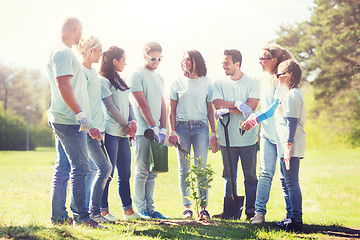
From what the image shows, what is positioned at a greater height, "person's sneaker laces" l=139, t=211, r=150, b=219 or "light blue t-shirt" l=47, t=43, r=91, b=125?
"light blue t-shirt" l=47, t=43, r=91, b=125

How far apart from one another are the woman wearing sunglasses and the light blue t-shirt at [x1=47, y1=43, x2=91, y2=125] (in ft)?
6.55

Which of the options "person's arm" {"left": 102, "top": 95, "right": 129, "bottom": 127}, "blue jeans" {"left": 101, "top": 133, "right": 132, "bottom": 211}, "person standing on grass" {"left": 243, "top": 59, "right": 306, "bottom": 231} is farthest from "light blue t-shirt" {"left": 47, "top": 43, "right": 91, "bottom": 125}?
"person standing on grass" {"left": 243, "top": 59, "right": 306, "bottom": 231}

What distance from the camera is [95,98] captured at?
4891mm

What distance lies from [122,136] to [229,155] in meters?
1.47

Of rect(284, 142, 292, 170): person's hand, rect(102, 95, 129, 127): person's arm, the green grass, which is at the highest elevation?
rect(102, 95, 129, 127): person's arm

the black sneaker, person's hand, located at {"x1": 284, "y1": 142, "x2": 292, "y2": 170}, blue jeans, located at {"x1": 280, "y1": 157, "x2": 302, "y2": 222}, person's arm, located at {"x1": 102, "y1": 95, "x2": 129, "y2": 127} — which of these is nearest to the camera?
person's hand, located at {"x1": 284, "y1": 142, "x2": 292, "y2": 170}

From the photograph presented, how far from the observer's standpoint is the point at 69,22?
435 centimetres

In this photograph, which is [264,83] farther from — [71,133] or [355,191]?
[355,191]

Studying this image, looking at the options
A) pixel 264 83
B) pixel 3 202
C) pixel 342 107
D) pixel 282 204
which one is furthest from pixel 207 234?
pixel 342 107

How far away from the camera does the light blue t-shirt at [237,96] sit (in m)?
5.46

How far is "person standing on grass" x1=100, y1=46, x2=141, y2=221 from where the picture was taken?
5172mm

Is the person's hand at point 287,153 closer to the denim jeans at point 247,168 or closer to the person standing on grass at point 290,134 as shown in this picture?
the person standing on grass at point 290,134

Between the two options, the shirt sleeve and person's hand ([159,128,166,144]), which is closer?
the shirt sleeve

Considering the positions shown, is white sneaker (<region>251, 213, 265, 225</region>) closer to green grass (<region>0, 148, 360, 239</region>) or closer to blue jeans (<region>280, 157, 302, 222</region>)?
green grass (<region>0, 148, 360, 239</region>)
